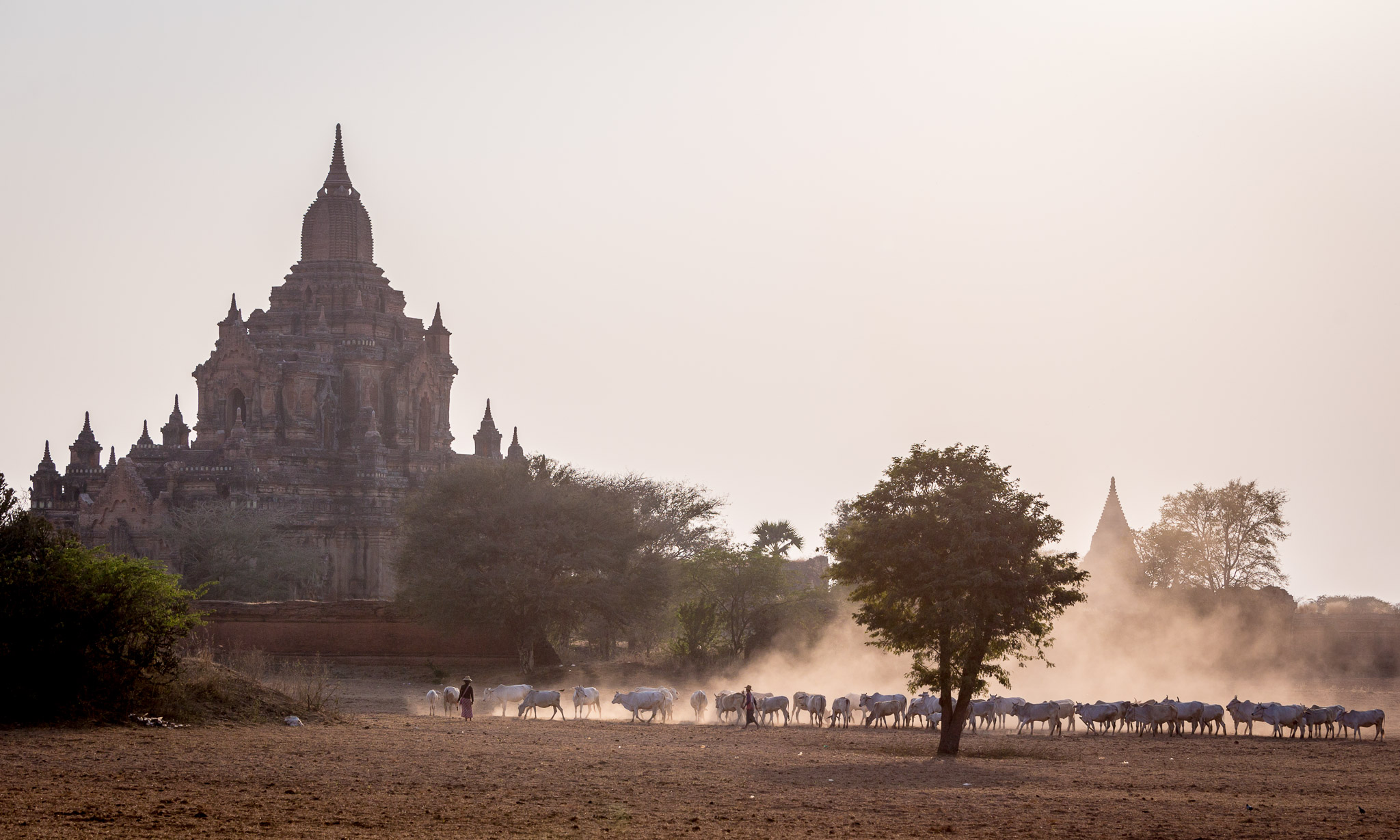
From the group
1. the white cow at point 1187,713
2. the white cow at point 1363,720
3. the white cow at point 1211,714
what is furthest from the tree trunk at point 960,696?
the white cow at point 1363,720

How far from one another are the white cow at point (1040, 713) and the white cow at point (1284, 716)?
392 centimetres

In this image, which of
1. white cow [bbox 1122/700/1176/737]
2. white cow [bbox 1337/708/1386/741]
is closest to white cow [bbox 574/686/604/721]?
white cow [bbox 1122/700/1176/737]

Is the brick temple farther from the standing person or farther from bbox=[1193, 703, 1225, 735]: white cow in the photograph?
bbox=[1193, 703, 1225, 735]: white cow

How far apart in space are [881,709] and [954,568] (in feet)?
26.6

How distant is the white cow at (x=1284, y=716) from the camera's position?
3055 centimetres

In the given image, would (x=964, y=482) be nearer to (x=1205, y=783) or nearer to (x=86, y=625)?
(x=1205, y=783)

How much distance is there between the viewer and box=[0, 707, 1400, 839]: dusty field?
624 inches

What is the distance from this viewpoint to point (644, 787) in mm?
19156

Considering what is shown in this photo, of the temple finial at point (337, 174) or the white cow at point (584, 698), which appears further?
the temple finial at point (337, 174)

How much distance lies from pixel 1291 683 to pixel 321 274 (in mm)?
48021

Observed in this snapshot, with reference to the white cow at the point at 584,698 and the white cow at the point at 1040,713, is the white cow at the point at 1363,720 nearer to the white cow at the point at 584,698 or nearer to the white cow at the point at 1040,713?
the white cow at the point at 1040,713

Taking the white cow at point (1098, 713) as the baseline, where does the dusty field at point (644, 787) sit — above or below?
below

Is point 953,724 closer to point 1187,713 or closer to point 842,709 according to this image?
point 842,709

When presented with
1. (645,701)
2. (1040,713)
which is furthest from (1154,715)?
(645,701)
